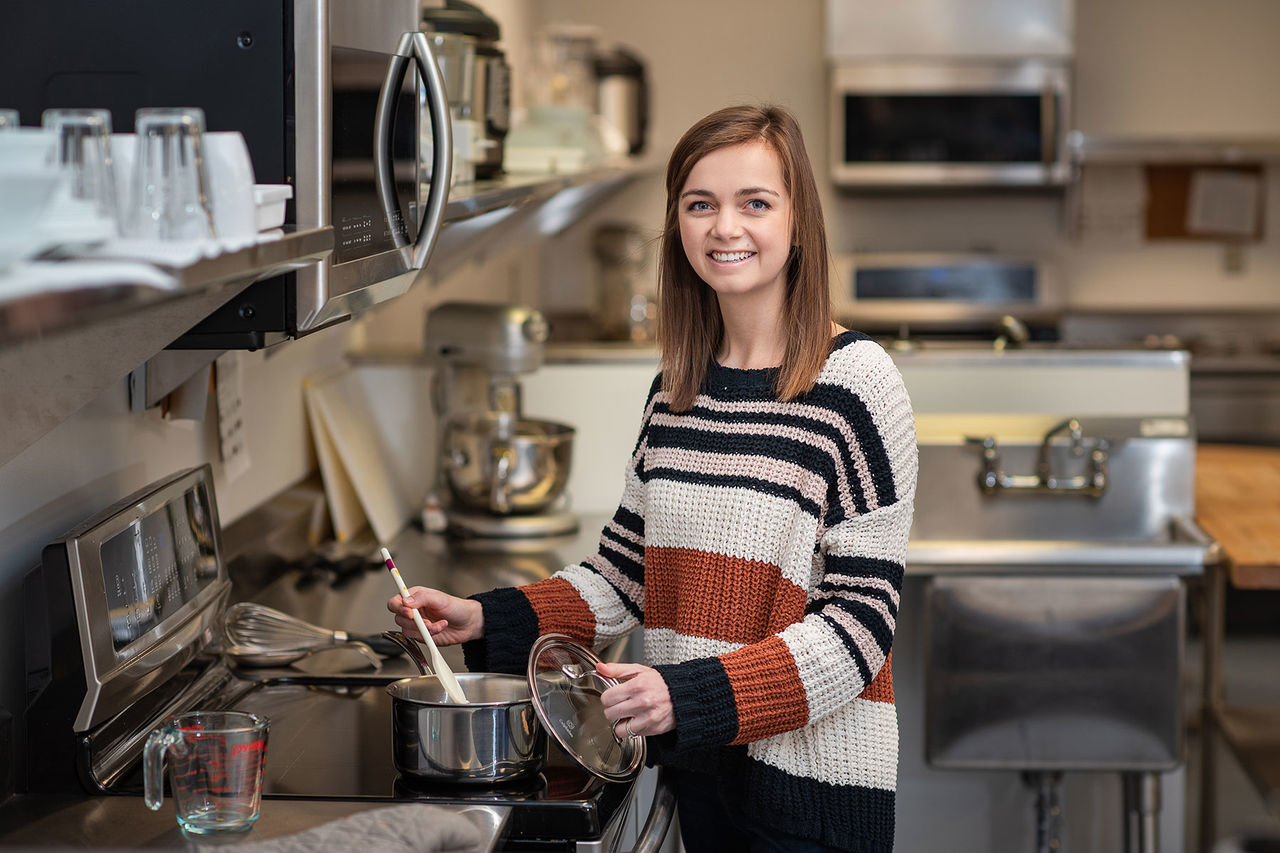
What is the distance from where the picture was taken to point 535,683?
1172 mm

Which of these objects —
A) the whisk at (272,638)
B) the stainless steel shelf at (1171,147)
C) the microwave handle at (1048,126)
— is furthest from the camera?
the stainless steel shelf at (1171,147)

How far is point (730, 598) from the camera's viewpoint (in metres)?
1.31

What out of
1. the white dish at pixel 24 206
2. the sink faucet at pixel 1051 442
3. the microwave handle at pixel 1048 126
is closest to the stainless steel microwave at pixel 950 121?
the microwave handle at pixel 1048 126

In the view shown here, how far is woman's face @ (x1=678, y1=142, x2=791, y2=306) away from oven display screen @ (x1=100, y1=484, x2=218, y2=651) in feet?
1.92

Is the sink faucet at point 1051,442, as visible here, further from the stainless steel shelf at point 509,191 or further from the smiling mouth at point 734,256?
the smiling mouth at point 734,256

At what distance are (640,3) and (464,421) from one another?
2810 millimetres

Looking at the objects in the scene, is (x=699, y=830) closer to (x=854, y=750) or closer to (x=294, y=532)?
(x=854, y=750)

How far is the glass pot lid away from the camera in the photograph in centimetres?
119

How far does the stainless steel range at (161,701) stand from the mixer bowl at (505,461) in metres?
0.85

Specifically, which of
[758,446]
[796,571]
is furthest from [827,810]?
[758,446]

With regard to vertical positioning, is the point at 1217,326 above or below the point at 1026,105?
below

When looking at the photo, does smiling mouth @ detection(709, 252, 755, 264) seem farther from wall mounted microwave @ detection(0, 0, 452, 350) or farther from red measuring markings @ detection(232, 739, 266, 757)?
red measuring markings @ detection(232, 739, 266, 757)

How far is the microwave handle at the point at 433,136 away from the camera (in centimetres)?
122

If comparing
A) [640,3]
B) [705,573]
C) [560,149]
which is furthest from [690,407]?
[640,3]
